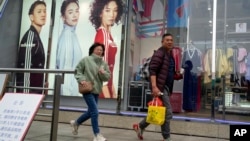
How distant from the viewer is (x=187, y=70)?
6.20 m

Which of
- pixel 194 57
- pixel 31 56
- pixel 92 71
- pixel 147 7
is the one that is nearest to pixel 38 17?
pixel 31 56

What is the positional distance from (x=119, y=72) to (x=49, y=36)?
193 centimetres

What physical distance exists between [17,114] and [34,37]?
4.99 meters

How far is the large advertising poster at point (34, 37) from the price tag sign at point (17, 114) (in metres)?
4.52

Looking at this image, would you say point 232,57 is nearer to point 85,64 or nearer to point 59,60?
point 85,64

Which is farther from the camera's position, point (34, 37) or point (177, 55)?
point (34, 37)

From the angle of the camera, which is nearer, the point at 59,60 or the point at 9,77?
Result: the point at 9,77

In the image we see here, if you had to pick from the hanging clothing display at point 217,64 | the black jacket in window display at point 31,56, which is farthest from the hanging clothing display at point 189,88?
the black jacket in window display at point 31,56

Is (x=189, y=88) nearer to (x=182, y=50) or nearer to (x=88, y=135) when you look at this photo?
(x=182, y=50)

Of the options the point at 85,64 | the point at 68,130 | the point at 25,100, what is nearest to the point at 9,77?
the point at 25,100

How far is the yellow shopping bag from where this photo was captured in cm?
390

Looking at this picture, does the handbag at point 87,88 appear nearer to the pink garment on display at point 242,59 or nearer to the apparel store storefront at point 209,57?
the apparel store storefront at point 209,57

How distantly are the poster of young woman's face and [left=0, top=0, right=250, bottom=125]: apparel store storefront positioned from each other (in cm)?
3

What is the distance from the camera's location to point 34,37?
7195 mm
